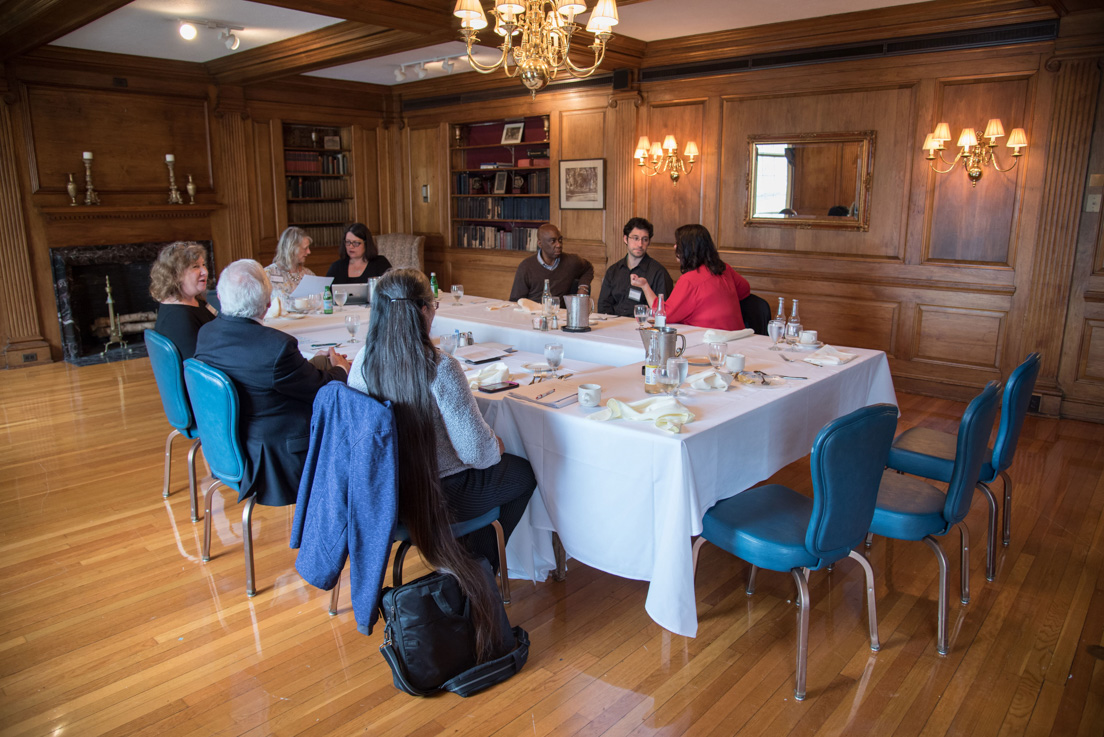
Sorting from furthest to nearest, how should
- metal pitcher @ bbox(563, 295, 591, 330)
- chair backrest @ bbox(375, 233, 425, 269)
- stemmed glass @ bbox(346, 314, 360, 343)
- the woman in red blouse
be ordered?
chair backrest @ bbox(375, 233, 425, 269)
the woman in red blouse
metal pitcher @ bbox(563, 295, 591, 330)
stemmed glass @ bbox(346, 314, 360, 343)

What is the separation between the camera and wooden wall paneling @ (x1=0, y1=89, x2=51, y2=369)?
7.04 meters

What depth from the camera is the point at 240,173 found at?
868 cm

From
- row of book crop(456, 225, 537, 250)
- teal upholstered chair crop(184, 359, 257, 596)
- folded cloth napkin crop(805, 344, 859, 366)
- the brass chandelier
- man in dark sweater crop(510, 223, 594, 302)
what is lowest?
teal upholstered chair crop(184, 359, 257, 596)

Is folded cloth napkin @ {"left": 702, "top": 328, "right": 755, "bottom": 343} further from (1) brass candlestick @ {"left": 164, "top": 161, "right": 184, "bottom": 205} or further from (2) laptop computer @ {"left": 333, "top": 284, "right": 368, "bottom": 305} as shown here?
(1) brass candlestick @ {"left": 164, "top": 161, "right": 184, "bottom": 205}

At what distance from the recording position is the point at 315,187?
31.5 feet

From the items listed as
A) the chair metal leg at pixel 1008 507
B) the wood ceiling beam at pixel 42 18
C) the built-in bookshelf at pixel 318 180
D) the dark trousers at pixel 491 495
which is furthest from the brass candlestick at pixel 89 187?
the chair metal leg at pixel 1008 507

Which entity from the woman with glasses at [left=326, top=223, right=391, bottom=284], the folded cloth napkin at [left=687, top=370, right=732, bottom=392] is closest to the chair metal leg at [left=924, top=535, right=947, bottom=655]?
the folded cloth napkin at [left=687, top=370, right=732, bottom=392]

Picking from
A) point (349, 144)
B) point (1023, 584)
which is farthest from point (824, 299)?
point (349, 144)

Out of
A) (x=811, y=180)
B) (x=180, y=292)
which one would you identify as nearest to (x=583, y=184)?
(x=811, y=180)

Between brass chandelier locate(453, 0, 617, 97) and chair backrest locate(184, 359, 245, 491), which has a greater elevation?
brass chandelier locate(453, 0, 617, 97)

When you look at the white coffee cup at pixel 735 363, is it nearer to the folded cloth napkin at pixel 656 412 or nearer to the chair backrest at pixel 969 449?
the folded cloth napkin at pixel 656 412

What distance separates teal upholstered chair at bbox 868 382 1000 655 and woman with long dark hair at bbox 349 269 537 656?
1.42 metres

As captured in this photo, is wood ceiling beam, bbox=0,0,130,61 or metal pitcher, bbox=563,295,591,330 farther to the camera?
wood ceiling beam, bbox=0,0,130,61

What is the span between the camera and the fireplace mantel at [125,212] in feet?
24.3
